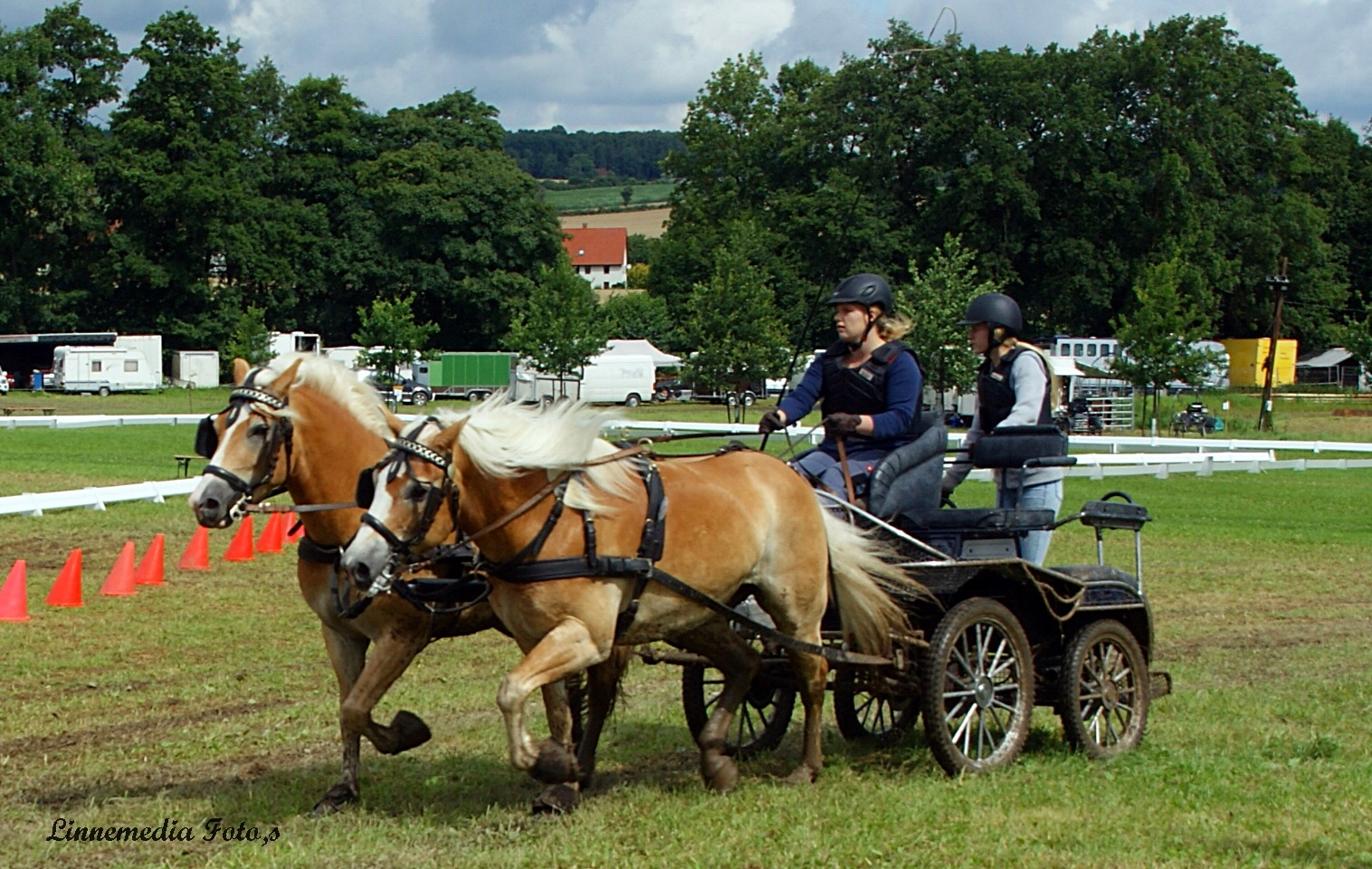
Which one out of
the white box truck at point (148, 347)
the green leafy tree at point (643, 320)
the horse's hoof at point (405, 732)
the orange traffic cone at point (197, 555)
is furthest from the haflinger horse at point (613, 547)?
the green leafy tree at point (643, 320)

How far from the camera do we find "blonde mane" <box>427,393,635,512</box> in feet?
20.8

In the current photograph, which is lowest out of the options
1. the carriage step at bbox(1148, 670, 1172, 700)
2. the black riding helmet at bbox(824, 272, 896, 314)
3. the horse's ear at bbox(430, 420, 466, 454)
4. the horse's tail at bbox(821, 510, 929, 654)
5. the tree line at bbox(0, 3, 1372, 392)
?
the carriage step at bbox(1148, 670, 1172, 700)

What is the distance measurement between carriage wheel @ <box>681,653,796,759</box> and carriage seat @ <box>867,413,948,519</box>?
103cm

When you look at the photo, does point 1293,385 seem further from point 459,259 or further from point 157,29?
point 157,29

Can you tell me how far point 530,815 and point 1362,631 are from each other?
8660mm

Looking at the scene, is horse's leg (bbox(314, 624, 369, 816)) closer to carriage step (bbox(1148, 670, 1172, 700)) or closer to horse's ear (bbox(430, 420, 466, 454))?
horse's ear (bbox(430, 420, 466, 454))

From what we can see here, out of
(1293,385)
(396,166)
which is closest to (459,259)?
(396,166)

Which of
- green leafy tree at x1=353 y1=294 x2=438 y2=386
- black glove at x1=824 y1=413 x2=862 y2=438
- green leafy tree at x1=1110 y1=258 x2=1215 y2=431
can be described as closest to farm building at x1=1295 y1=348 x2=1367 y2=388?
green leafy tree at x1=1110 y1=258 x2=1215 y2=431

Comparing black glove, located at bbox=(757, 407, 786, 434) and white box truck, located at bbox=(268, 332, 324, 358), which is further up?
white box truck, located at bbox=(268, 332, 324, 358)

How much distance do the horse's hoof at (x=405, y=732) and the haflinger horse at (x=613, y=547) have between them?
70 cm

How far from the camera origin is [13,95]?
71062mm

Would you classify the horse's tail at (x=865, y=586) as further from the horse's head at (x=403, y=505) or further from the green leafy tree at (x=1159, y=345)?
the green leafy tree at (x=1159, y=345)

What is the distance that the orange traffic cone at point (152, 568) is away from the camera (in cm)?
1423

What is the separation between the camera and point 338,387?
23.0 feet
